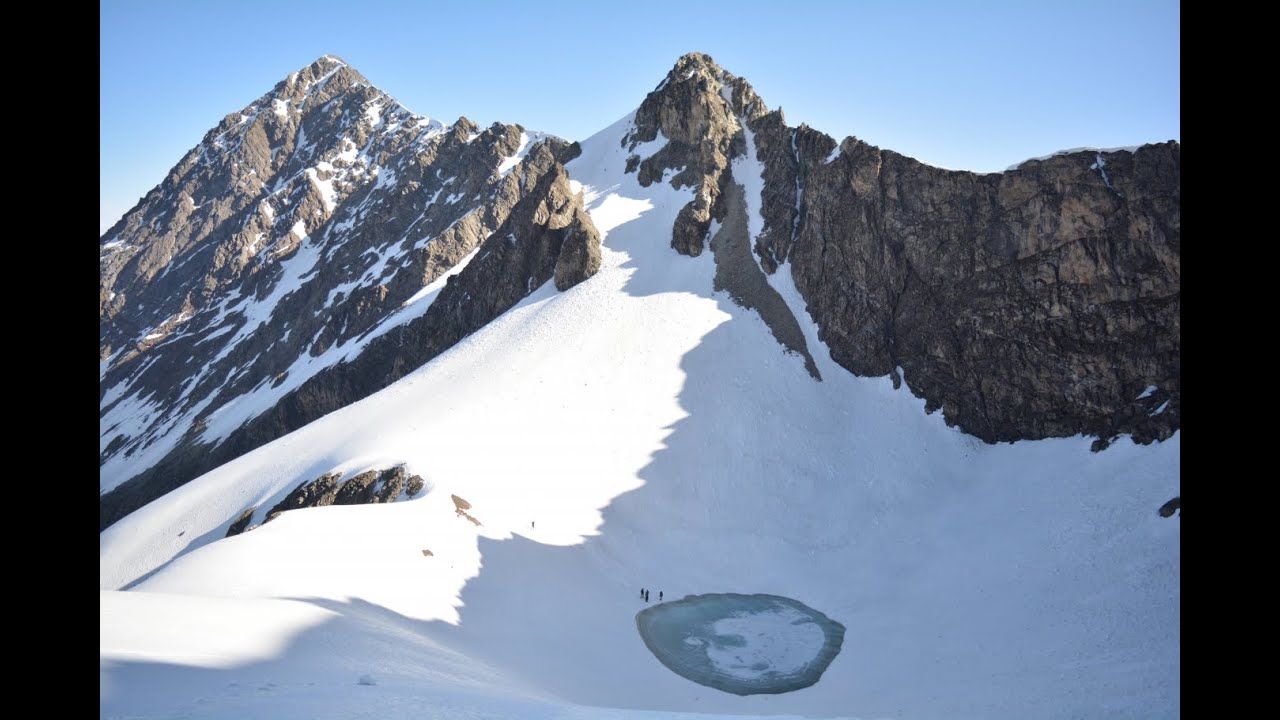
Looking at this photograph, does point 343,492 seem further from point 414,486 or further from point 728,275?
point 728,275

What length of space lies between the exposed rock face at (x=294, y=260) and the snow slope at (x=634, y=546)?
16815mm

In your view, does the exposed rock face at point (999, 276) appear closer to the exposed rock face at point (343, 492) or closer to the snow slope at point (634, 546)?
the snow slope at point (634, 546)

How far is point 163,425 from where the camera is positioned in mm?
93188

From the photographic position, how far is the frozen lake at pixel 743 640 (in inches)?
1049

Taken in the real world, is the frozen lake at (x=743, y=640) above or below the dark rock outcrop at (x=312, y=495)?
below

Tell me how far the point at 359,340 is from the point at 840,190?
2126 inches

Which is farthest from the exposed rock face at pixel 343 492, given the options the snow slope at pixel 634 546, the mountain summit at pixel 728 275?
the mountain summit at pixel 728 275

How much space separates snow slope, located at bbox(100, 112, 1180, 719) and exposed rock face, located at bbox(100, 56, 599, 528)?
55.2 ft

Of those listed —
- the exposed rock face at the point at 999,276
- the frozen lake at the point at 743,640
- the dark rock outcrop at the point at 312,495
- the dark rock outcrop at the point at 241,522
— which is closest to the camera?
the frozen lake at the point at 743,640

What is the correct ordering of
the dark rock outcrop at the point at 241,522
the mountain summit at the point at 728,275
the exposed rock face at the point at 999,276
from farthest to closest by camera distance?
1. the mountain summit at the point at 728,275
2. the exposed rock face at the point at 999,276
3. the dark rock outcrop at the point at 241,522

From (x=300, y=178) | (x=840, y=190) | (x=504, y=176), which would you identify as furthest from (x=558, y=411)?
(x=300, y=178)

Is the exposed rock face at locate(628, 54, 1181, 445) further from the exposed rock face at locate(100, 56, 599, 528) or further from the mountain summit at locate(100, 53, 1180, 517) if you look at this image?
the exposed rock face at locate(100, 56, 599, 528)

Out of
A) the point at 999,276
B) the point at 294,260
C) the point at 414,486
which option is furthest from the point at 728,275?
the point at 294,260

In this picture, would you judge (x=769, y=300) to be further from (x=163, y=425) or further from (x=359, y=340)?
(x=163, y=425)
